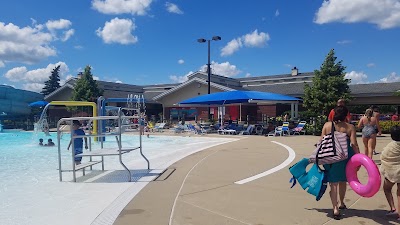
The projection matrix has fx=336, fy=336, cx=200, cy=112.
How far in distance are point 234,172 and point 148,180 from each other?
74.2 inches

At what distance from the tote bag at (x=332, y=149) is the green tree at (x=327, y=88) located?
55.1ft

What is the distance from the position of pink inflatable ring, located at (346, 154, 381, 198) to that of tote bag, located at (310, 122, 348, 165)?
14 centimetres

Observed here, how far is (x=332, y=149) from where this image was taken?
426cm

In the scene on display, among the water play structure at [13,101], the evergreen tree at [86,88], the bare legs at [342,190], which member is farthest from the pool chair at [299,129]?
the water play structure at [13,101]

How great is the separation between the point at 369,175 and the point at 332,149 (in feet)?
1.70

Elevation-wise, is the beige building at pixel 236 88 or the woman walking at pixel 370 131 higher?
the beige building at pixel 236 88

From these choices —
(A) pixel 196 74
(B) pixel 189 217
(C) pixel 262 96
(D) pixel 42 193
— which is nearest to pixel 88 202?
(D) pixel 42 193

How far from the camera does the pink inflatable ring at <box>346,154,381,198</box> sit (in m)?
3.88

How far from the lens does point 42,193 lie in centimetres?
642

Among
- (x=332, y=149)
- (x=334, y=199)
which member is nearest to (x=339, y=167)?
(x=332, y=149)

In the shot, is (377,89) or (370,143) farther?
(377,89)

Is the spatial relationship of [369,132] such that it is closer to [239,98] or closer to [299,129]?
[299,129]

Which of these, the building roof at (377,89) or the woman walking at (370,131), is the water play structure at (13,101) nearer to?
the building roof at (377,89)

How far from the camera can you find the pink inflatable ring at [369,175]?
3.88m
